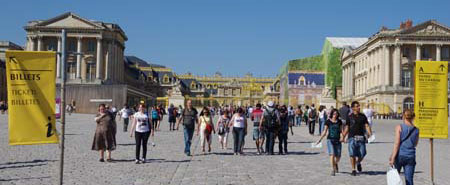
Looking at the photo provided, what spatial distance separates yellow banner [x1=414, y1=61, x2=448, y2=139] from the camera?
10.5 meters

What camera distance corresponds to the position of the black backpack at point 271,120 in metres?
17.2

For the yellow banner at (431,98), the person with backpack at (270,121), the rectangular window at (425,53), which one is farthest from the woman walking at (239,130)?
the rectangular window at (425,53)

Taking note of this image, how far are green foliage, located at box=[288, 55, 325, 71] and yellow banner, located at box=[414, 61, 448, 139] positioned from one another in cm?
9223

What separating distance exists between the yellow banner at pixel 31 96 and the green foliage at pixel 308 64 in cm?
9611

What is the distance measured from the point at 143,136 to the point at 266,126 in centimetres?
416

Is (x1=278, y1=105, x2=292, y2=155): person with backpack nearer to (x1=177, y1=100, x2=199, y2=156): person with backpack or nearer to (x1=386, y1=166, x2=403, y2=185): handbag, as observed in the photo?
(x1=177, y1=100, x2=199, y2=156): person with backpack

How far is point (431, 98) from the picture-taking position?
34.7 ft

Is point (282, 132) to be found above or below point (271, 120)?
below

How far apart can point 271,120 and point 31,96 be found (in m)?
10.6

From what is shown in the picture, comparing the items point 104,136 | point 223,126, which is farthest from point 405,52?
point 104,136

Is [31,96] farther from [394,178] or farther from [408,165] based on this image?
[408,165]

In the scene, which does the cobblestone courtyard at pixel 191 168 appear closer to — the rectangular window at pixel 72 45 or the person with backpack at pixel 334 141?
the person with backpack at pixel 334 141

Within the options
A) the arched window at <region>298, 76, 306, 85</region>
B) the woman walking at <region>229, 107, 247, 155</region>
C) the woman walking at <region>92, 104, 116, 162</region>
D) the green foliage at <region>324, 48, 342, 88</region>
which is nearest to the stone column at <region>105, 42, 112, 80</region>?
the arched window at <region>298, 76, 306, 85</region>

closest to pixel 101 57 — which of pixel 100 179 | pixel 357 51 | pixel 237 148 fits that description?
pixel 357 51
